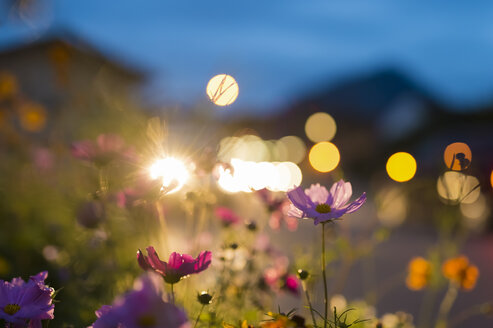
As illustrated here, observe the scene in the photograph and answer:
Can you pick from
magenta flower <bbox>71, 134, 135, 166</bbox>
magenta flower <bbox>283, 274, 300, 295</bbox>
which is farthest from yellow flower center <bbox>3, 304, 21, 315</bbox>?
magenta flower <bbox>283, 274, 300, 295</bbox>

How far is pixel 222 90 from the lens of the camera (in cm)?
116

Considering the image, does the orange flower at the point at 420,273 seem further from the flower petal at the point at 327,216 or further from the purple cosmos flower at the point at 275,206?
the flower petal at the point at 327,216

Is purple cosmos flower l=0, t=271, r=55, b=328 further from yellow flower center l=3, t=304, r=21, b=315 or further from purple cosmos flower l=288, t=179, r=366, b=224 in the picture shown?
purple cosmos flower l=288, t=179, r=366, b=224

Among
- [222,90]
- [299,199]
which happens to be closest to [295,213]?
[299,199]

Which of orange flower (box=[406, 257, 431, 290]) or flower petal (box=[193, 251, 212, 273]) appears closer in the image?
flower petal (box=[193, 251, 212, 273])

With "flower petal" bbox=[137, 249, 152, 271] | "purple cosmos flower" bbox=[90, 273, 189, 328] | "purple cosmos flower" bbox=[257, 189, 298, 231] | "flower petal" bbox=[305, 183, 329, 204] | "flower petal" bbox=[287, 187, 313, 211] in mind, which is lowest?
"purple cosmos flower" bbox=[90, 273, 189, 328]

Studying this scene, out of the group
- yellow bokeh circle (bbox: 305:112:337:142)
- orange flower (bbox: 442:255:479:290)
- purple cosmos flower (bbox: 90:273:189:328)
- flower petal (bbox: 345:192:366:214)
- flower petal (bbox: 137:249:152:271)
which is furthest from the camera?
yellow bokeh circle (bbox: 305:112:337:142)

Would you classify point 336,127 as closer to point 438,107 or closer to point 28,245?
point 438,107

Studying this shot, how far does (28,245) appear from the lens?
3066mm

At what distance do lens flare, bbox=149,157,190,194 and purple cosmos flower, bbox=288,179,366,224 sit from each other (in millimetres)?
271

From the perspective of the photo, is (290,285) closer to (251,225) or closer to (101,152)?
(251,225)

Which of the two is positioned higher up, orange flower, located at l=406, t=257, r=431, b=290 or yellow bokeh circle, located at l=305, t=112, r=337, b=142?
yellow bokeh circle, located at l=305, t=112, r=337, b=142

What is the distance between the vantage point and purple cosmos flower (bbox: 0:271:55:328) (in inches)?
35.1

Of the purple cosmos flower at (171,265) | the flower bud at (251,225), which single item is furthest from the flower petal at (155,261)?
the flower bud at (251,225)
